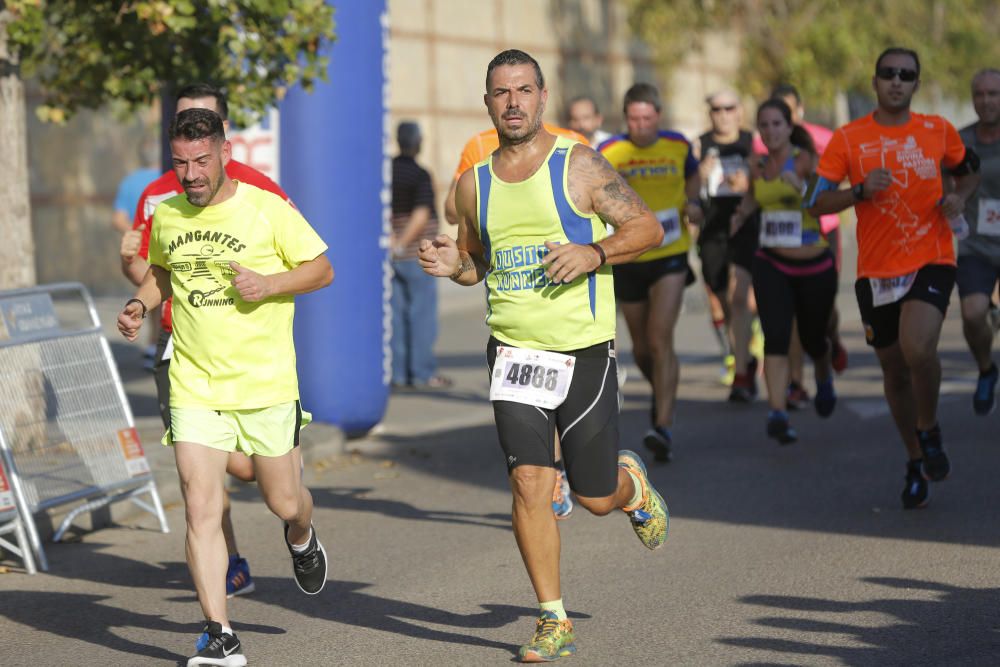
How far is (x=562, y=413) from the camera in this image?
5.86 metres

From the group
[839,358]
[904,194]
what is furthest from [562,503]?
[839,358]

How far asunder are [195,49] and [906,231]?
14.0 ft

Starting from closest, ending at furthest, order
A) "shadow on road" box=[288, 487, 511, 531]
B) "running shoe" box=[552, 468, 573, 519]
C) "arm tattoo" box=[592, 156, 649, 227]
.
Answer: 1. "arm tattoo" box=[592, 156, 649, 227]
2. "running shoe" box=[552, 468, 573, 519]
3. "shadow on road" box=[288, 487, 511, 531]

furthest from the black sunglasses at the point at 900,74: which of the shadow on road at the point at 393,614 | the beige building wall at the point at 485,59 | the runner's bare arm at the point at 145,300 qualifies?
the beige building wall at the point at 485,59

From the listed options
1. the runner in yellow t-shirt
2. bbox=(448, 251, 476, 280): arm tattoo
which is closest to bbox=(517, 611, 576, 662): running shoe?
the runner in yellow t-shirt

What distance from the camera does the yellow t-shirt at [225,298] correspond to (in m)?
5.88

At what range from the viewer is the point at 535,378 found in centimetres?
579

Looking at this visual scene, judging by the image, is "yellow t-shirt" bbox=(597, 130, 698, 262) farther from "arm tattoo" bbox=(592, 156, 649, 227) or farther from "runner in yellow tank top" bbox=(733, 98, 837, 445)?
"arm tattoo" bbox=(592, 156, 649, 227)

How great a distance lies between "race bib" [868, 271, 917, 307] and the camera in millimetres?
7898

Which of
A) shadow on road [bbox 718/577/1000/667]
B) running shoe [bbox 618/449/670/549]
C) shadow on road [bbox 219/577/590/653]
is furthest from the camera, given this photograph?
running shoe [bbox 618/449/670/549]

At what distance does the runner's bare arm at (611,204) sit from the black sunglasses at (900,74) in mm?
2551

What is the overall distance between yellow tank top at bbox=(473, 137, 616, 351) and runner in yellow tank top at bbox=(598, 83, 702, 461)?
153 inches

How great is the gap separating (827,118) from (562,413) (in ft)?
91.9

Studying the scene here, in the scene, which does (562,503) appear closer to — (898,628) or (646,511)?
(646,511)
